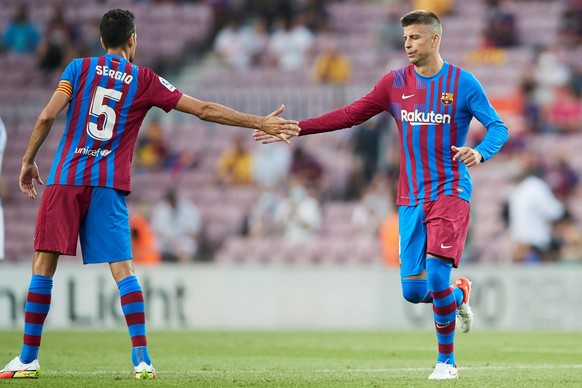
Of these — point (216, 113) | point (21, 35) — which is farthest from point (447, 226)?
point (21, 35)

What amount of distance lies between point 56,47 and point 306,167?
629 centimetres

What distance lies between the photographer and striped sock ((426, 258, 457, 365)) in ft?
26.1

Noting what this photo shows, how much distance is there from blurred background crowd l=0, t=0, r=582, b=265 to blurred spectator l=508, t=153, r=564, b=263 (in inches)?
0.9

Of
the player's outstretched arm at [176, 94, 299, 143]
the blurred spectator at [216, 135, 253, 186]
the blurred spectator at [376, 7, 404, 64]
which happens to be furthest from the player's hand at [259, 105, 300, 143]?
the blurred spectator at [376, 7, 404, 64]

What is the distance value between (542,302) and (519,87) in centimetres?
536

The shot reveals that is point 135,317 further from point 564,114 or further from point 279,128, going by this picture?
point 564,114

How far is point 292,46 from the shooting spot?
22469 mm

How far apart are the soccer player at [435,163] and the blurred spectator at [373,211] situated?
1023cm

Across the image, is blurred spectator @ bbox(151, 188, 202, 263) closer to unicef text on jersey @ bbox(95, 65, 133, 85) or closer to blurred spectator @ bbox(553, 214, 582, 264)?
blurred spectator @ bbox(553, 214, 582, 264)

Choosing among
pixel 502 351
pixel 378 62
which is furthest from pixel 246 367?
pixel 378 62

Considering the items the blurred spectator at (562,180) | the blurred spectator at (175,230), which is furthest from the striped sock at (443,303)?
the blurred spectator at (175,230)

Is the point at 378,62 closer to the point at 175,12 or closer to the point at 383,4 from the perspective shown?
the point at 383,4

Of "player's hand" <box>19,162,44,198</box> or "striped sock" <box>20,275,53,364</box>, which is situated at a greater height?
"player's hand" <box>19,162,44,198</box>

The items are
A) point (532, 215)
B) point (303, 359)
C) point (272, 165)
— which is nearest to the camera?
→ point (303, 359)
